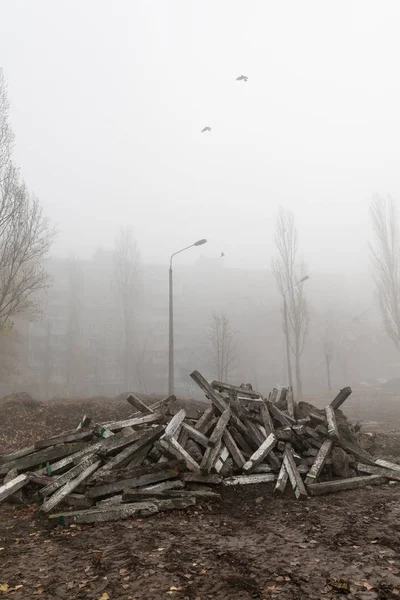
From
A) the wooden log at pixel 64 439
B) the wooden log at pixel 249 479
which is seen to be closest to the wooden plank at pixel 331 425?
the wooden log at pixel 249 479

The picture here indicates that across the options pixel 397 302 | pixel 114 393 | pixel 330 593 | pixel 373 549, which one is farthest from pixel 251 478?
pixel 114 393

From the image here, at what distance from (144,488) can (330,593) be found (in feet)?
11.9

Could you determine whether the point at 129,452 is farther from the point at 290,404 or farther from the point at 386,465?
the point at 386,465

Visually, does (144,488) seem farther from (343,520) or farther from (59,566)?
(343,520)

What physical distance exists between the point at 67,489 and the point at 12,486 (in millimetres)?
1083

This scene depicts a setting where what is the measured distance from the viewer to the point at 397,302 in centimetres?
3025

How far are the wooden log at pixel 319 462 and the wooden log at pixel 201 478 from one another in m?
1.65

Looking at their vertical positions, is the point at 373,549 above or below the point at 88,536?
above

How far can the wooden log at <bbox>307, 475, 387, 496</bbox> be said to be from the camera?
638 centimetres

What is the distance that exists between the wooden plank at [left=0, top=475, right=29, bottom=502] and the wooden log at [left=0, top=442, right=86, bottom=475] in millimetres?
455

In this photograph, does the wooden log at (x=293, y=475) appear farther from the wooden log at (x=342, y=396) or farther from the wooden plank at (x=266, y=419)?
the wooden log at (x=342, y=396)

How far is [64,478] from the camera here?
6.26 meters

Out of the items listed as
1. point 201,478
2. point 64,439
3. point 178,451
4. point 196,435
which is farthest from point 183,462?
point 64,439

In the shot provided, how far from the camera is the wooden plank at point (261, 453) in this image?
6.77 m
